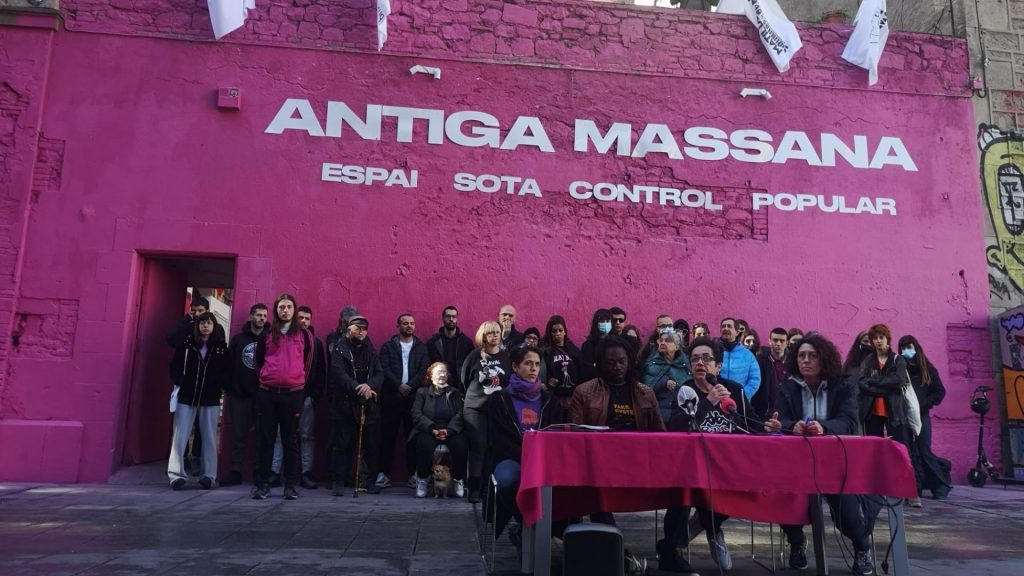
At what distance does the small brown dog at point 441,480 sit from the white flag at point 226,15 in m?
5.98

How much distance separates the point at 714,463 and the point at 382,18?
7.25 metres

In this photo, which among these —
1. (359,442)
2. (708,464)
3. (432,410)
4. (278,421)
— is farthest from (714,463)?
(278,421)

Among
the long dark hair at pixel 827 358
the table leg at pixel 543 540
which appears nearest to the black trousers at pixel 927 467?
the long dark hair at pixel 827 358

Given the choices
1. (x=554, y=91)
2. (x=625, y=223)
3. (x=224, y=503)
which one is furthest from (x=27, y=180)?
(x=625, y=223)

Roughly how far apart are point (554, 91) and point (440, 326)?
11.4 feet

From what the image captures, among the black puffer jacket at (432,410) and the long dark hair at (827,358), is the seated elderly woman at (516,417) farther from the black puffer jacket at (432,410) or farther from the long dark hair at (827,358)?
Result: the black puffer jacket at (432,410)

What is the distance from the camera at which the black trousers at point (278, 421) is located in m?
7.32

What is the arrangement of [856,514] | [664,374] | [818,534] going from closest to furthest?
[856,514]
[818,534]
[664,374]

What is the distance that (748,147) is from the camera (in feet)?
32.2

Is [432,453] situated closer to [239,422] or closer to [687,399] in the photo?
[239,422]

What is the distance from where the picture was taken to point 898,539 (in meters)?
4.17

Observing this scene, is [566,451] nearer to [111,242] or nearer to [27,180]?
[111,242]

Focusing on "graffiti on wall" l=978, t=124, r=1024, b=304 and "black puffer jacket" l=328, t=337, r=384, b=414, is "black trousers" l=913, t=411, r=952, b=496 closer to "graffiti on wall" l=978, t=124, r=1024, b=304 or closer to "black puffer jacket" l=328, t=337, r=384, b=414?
"graffiti on wall" l=978, t=124, r=1024, b=304

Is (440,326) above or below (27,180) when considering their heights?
below
